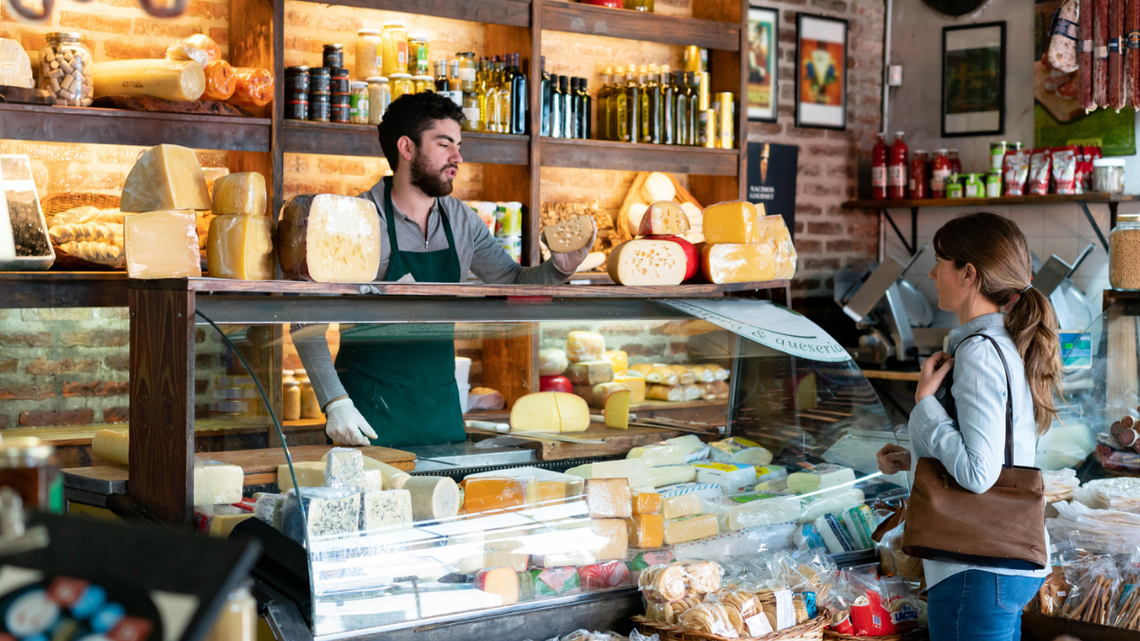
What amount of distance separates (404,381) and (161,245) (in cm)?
54

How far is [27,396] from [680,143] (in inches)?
107

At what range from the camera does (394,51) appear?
3699 mm

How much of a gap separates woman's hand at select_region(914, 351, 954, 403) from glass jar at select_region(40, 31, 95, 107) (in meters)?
2.64

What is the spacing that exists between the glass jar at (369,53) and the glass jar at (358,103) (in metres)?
0.09

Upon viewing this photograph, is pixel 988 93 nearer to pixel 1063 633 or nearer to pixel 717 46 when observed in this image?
pixel 717 46

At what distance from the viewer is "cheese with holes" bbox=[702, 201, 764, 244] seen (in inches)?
93.5

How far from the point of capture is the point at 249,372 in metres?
1.69

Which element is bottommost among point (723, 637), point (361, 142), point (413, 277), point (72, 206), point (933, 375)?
point (723, 637)

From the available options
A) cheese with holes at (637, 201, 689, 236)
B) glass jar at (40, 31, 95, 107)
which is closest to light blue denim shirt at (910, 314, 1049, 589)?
cheese with holes at (637, 201, 689, 236)

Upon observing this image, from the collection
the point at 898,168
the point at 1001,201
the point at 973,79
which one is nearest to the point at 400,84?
the point at 898,168

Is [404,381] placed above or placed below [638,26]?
below

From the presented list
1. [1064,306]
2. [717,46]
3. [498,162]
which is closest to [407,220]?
[498,162]

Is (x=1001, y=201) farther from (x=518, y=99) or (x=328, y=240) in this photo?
(x=328, y=240)

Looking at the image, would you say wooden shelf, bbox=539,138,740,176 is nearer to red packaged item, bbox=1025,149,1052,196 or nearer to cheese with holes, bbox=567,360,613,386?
red packaged item, bbox=1025,149,1052,196
